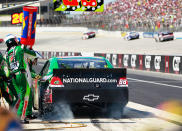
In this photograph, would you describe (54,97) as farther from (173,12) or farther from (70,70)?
(173,12)

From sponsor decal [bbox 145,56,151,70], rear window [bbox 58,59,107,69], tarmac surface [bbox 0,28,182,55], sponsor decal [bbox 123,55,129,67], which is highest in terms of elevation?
rear window [bbox 58,59,107,69]

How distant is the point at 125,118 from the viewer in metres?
8.11

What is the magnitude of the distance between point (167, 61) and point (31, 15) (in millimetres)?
16773

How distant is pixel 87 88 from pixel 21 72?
1382mm

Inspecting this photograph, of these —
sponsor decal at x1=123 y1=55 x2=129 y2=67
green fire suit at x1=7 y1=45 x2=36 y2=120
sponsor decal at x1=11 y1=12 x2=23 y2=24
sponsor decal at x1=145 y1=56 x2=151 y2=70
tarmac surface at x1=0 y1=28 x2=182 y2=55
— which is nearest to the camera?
green fire suit at x1=7 y1=45 x2=36 y2=120

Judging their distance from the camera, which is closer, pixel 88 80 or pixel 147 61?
pixel 88 80

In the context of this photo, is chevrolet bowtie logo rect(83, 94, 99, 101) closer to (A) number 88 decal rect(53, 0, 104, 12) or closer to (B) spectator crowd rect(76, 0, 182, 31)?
(A) number 88 decal rect(53, 0, 104, 12)

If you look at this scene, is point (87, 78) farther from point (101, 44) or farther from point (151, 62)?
point (101, 44)

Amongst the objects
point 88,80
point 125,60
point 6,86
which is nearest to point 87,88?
point 88,80

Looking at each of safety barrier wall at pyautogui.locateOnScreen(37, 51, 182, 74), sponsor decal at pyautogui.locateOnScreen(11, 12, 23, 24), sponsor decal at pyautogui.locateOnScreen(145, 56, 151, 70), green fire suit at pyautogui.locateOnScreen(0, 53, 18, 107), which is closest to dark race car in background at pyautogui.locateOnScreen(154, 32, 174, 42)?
safety barrier wall at pyautogui.locateOnScreen(37, 51, 182, 74)

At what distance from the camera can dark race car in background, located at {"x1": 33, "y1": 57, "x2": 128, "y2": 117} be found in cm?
769

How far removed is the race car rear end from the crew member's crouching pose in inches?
24.6

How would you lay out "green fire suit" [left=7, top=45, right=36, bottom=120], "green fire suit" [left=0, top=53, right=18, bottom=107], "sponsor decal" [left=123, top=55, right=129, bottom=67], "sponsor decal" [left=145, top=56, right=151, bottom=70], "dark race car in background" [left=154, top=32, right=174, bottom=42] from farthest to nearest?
1. "dark race car in background" [left=154, top=32, right=174, bottom=42]
2. "sponsor decal" [left=123, top=55, right=129, bottom=67]
3. "sponsor decal" [left=145, top=56, right=151, bottom=70]
4. "green fire suit" [left=7, top=45, right=36, bottom=120]
5. "green fire suit" [left=0, top=53, right=18, bottom=107]

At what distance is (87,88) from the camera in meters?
7.80
